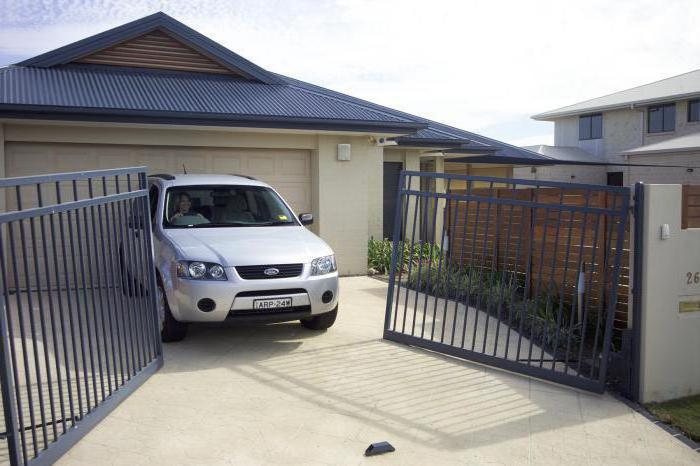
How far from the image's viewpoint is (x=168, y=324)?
6.92 metres

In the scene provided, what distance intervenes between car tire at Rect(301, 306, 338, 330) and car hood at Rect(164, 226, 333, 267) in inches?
30.6

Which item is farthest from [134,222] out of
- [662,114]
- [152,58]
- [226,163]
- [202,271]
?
[662,114]

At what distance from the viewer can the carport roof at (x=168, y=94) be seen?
9.89 meters

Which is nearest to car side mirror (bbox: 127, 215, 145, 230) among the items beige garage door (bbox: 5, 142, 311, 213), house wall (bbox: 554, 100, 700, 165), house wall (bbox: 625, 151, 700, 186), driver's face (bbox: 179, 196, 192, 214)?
driver's face (bbox: 179, 196, 192, 214)

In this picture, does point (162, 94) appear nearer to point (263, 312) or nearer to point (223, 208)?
point (223, 208)

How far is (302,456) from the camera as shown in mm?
4371

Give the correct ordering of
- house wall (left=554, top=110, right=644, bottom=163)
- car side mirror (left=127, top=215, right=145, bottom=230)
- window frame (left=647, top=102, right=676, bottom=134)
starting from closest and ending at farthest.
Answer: car side mirror (left=127, top=215, right=145, bottom=230)
window frame (left=647, top=102, right=676, bottom=134)
house wall (left=554, top=110, right=644, bottom=163)

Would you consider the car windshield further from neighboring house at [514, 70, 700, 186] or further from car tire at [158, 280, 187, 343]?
neighboring house at [514, 70, 700, 186]

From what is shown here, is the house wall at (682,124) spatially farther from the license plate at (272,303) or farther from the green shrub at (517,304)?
the license plate at (272,303)

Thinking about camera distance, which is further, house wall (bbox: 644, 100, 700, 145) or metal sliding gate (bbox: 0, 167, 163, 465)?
house wall (bbox: 644, 100, 700, 145)

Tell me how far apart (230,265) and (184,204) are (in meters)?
1.71

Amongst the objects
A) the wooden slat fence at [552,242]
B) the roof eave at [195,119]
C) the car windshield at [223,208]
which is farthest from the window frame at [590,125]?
the car windshield at [223,208]

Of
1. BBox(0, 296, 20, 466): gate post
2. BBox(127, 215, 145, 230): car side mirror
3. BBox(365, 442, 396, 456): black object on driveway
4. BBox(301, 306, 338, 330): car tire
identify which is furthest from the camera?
BBox(301, 306, 338, 330): car tire

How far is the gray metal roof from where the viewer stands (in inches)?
1139
